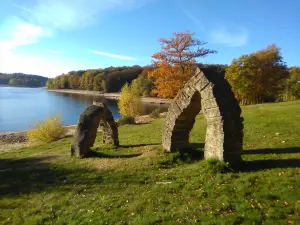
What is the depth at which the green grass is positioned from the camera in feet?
21.1

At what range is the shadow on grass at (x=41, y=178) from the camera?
1011 centimetres

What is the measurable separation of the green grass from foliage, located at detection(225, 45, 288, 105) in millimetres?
32098

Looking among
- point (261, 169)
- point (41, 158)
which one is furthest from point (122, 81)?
point (261, 169)

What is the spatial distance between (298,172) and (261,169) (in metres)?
1.20

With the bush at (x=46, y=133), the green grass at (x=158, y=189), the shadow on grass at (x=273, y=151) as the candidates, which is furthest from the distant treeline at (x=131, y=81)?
the green grass at (x=158, y=189)

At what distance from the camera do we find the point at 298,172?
8250mm

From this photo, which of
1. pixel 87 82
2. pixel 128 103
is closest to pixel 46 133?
pixel 128 103

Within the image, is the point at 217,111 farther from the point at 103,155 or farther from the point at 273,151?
the point at 103,155

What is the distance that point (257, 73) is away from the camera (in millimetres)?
43500

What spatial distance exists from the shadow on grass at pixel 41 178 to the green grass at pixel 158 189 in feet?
0.16

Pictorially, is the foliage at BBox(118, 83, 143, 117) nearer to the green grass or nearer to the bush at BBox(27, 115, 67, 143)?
the bush at BBox(27, 115, 67, 143)

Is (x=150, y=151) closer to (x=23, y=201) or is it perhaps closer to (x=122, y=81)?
(x=23, y=201)

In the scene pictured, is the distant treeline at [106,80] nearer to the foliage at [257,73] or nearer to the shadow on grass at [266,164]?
the foliage at [257,73]

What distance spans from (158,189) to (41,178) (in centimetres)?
625
